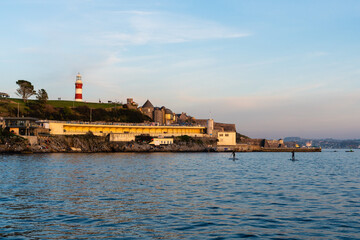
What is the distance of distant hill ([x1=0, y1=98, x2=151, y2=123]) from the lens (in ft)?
455

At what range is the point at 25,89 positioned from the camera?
15112cm

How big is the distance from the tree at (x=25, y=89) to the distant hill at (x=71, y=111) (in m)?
2.78

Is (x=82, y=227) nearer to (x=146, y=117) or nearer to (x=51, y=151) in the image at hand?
(x=51, y=151)

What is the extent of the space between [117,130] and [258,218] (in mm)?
120454

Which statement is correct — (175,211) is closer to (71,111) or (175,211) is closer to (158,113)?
(71,111)

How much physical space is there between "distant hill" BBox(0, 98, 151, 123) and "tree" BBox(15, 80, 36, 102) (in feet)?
9.11

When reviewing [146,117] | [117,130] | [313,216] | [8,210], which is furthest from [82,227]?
[146,117]

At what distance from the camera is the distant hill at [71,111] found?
138625mm

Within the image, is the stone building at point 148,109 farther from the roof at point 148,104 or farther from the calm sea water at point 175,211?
the calm sea water at point 175,211

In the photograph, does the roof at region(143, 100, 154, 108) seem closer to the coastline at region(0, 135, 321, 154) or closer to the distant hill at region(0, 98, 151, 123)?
the distant hill at region(0, 98, 151, 123)

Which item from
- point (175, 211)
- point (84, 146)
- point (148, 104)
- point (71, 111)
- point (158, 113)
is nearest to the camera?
point (175, 211)

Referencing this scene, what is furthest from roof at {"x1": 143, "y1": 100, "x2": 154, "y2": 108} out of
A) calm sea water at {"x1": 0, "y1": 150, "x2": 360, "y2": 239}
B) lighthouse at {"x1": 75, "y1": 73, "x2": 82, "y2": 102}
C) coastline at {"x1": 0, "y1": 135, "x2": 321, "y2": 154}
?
calm sea water at {"x1": 0, "y1": 150, "x2": 360, "y2": 239}

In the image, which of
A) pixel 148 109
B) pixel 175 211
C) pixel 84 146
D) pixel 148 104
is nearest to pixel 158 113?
pixel 148 109

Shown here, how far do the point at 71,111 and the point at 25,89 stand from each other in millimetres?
22093
